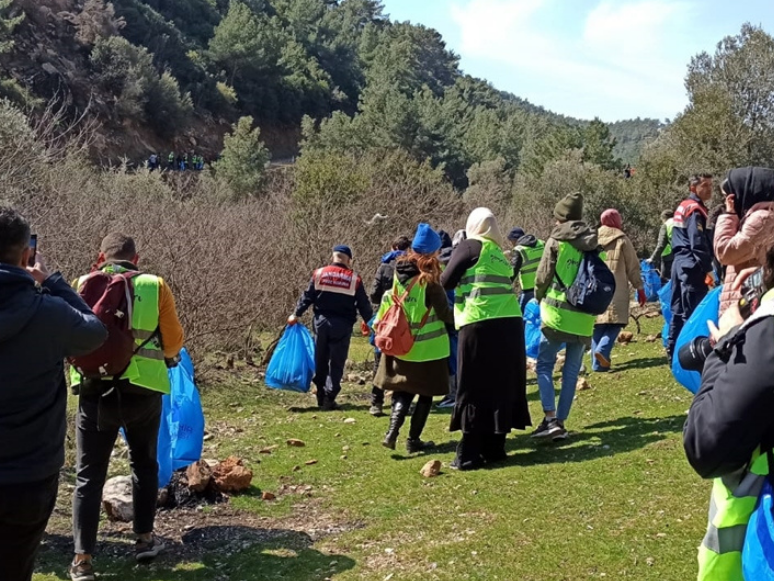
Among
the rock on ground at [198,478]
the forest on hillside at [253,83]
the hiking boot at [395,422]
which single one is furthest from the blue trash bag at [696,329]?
the forest on hillside at [253,83]

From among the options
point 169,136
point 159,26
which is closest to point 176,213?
point 169,136

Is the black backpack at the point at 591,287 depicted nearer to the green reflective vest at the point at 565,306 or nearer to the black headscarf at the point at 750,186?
the green reflective vest at the point at 565,306

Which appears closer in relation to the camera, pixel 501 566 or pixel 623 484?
pixel 501 566

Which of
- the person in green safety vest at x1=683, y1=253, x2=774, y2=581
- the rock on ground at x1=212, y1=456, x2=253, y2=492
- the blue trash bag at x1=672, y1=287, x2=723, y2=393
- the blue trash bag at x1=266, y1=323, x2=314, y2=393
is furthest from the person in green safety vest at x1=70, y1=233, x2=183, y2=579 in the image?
the blue trash bag at x1=266, y1=323, x2=314, y2=393

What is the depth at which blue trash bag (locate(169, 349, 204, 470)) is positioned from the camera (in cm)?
541

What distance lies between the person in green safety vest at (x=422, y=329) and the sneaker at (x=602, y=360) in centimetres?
A: 382

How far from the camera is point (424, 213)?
2480 centimetres

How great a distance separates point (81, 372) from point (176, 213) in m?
9.89

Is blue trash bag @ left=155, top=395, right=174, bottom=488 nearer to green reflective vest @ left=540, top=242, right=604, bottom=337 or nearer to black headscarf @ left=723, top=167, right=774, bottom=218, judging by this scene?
green reflective vest @ left=540, top=242, right=604, bottom=337

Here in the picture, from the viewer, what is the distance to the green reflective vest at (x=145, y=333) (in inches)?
187

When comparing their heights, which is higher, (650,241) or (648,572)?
(650,241)

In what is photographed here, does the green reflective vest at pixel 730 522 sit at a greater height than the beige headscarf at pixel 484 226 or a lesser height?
lesser

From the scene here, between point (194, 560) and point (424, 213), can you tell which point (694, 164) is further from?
point (194, 560)

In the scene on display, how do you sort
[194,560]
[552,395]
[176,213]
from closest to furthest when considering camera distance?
[194,560] < [552,395] < [176,213]
